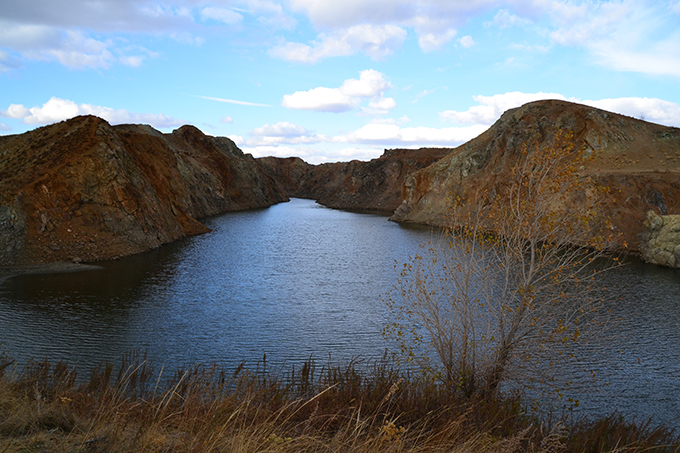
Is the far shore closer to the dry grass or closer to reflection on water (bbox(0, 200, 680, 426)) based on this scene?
reflection on water (bbox(0, 200, 680, 426))

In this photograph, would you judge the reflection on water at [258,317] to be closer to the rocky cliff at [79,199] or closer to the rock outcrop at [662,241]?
the rock outcrop at [662,241]

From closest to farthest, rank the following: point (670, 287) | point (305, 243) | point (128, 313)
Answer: point (128, 313), point (670, 287), point (305, 243)

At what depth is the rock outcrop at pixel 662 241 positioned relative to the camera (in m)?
37.2

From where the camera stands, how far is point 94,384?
1198 cm

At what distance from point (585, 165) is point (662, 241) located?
18.1 meters

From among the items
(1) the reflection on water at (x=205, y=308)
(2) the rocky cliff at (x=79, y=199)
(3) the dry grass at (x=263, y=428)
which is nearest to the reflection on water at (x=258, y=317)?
(1) the reflection on water at (x=205, y=308)

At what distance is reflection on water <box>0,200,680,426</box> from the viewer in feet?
53.8

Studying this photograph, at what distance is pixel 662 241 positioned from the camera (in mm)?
38844

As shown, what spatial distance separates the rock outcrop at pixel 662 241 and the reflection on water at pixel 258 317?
1.79 meters

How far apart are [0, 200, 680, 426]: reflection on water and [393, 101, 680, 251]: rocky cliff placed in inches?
549

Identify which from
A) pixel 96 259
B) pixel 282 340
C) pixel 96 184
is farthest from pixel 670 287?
pixel 96 184

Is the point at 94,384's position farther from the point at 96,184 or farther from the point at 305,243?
the point at 305,243

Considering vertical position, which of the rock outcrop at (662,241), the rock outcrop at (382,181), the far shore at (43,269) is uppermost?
the rock outcrop at (382,181)

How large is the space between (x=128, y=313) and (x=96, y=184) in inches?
949
